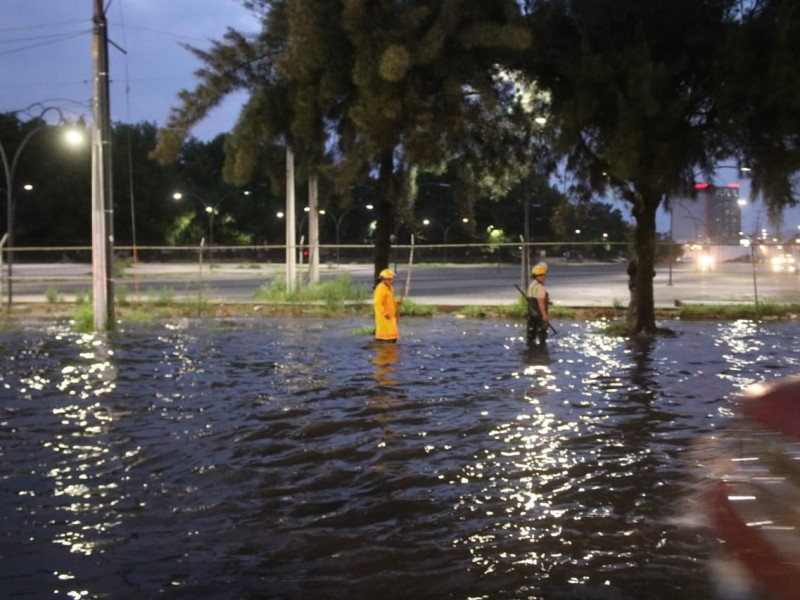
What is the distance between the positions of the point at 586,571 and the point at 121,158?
8209cm

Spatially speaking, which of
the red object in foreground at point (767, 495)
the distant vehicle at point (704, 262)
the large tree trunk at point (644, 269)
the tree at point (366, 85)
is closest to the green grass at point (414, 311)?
the tree at point (366, 85)

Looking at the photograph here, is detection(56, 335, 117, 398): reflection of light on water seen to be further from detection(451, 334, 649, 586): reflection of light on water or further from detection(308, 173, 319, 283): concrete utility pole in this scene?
detection(308, 173, 319, 283): concrete utility pole

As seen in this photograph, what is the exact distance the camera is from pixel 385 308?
15.9 metres

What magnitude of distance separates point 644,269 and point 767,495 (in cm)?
1542

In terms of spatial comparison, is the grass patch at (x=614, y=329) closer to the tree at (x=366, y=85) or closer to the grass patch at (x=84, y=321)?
the tree at (x=366, y=85)

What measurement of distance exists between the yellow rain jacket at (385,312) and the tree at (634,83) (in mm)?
4440

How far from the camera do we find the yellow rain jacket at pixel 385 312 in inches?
608

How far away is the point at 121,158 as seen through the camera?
270 ft

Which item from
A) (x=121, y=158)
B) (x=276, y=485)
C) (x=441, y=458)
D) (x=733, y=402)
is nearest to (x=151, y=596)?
(x=276, y=485)

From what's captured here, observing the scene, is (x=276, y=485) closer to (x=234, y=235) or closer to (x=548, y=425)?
(x=548, y=425)

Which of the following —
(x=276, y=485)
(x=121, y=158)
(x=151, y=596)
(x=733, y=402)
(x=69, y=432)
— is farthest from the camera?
(x=121, y=158)

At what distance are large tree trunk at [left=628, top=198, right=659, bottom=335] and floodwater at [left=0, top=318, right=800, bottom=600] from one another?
158 inches

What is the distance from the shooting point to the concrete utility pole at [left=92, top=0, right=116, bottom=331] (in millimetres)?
18844

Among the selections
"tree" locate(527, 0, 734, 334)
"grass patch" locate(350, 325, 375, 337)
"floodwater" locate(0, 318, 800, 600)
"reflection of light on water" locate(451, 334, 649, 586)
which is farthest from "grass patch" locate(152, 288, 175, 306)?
"reflection of light on water" locate(451, 334, 649, 586)
